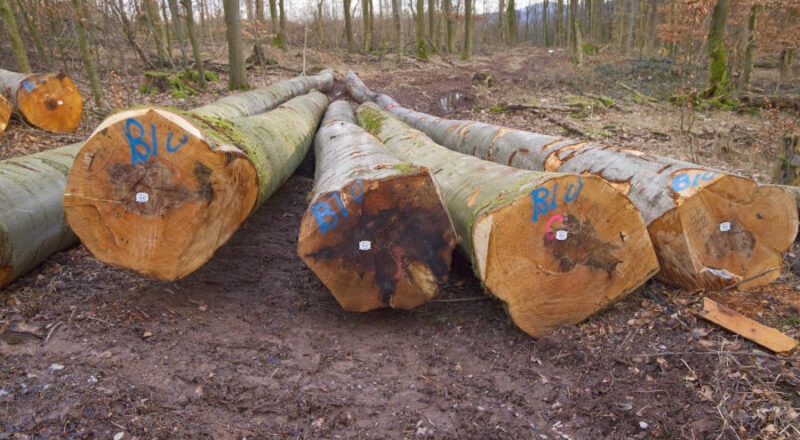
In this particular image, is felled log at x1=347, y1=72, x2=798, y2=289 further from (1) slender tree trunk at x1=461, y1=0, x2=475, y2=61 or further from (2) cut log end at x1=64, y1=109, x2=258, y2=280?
(1) slender tree trunk at x1=461, y1=0, x2=475, y2=61

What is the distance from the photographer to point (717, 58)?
12.6 m

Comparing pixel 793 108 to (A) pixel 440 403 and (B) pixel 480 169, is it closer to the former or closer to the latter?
(B) pixel 480 169

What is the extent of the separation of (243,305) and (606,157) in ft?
10.8

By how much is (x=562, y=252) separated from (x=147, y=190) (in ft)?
Result: 9.32

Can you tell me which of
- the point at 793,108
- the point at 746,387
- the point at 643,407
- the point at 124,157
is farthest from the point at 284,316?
the point at 793,108

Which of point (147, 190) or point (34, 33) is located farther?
point (34, 33)

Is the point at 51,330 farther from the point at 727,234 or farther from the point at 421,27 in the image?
the point at 421,27

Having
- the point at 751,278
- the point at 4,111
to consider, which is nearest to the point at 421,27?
the point at 4,111

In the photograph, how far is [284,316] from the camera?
355 cm

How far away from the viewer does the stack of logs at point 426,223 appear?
3.02 metres

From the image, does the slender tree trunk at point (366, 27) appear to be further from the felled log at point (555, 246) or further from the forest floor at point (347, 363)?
the felled log at point (555, 246)

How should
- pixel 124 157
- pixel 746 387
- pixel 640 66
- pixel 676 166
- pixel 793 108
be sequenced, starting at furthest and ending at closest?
pixel 640 66, pixel 793 108, pixel 676 166, pixel 124 157, pixel 746 387

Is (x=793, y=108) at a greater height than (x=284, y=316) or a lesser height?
greater

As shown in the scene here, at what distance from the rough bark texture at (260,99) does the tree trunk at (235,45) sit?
4.81ft
